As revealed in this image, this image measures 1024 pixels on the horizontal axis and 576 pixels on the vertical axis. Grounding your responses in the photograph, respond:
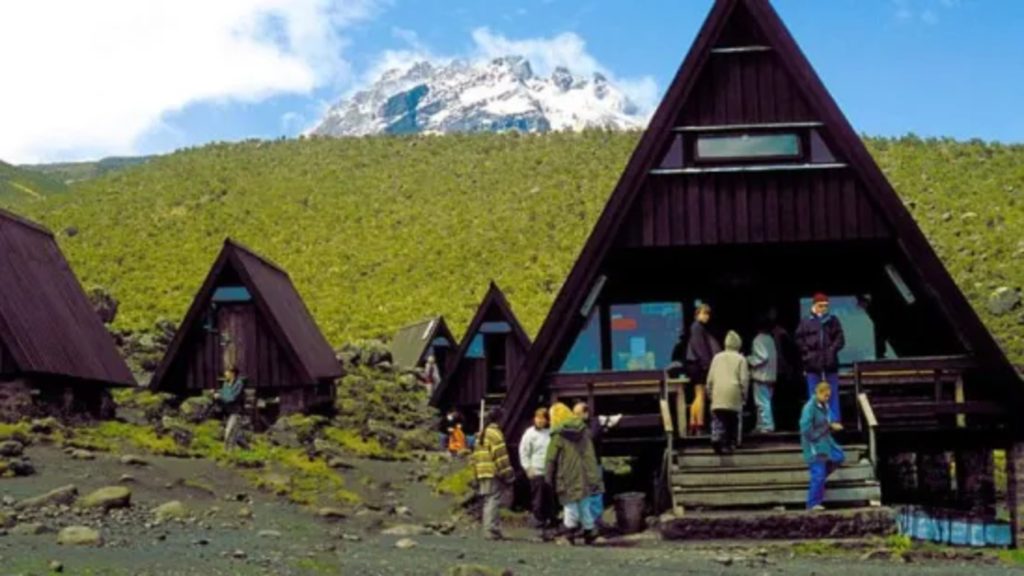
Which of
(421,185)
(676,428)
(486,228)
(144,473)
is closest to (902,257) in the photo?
(676,428)

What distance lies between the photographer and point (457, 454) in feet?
116

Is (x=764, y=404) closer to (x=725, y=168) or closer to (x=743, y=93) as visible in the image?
(x=725, y=168)

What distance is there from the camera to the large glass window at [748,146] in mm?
21594

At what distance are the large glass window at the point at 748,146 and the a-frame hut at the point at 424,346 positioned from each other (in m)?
32.3

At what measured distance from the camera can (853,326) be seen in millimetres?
22828

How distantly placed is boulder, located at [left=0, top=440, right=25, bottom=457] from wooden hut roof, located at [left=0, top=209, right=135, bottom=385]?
14.2 ft

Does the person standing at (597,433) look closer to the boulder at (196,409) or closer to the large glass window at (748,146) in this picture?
the large glass window at (748,146)

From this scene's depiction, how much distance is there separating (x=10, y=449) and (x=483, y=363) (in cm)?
2176

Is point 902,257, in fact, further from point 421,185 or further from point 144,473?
point 421,185

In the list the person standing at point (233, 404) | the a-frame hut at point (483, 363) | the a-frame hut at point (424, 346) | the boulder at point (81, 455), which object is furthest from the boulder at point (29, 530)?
the a-frame hut at point (424, 346)

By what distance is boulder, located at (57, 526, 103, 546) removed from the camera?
44.5 ft

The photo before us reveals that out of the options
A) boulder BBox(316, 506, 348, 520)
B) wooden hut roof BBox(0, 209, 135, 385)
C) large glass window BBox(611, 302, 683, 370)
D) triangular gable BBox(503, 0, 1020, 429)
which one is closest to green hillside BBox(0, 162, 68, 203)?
wooden hut roof BBox(0, 209, 135, 385)

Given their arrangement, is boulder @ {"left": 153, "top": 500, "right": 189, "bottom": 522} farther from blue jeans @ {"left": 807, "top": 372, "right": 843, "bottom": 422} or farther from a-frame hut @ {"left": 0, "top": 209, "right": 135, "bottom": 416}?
a-frame hut @ {"left": 0, "top": 209, "right": 135, "bottom": 416}

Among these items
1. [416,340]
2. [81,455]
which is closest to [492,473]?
[81,455]
